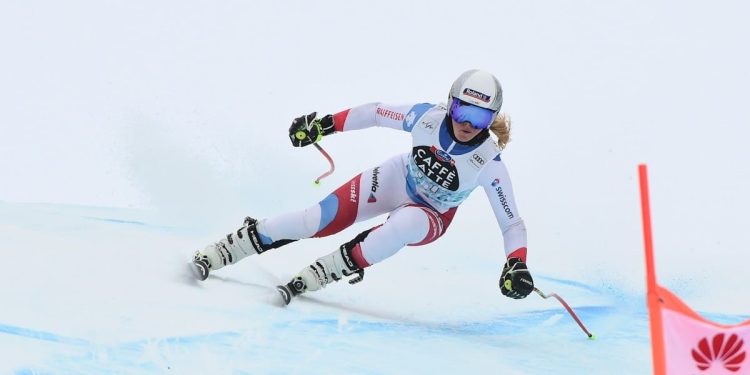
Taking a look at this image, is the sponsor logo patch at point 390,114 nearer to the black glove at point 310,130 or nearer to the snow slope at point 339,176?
the black glove at point 310,130

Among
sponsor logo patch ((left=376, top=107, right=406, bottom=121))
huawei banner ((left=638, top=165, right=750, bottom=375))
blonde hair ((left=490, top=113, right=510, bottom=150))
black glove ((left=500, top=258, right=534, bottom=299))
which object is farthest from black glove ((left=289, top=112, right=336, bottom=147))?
huawei banner ((left=638, top=165, right=750, bottom=375))

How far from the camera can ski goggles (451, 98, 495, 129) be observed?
4301mm

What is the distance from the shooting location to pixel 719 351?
8.49 feet

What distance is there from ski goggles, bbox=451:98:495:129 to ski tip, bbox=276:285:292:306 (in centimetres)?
113

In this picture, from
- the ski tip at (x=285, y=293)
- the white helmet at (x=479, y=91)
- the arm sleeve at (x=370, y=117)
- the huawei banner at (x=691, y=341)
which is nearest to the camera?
the huawei banner at (x=691, y=341)

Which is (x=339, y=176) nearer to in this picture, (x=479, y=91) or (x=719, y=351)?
(x=479, y=91)

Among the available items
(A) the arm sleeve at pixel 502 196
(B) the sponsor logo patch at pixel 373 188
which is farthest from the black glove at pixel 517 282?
(B) the sponsor logo patch at pixel 373 188

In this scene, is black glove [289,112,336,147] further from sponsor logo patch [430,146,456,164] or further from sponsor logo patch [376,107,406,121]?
sponsor logo patch [430,146,456,164]

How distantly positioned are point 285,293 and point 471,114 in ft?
3.94

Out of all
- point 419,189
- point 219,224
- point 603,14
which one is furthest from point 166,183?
point 603,14

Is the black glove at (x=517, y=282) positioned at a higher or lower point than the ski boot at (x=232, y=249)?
lower

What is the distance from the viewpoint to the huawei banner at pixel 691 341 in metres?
2.55

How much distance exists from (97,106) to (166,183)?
1.45 m

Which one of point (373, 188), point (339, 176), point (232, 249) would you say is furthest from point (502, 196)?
point (339, 176)
